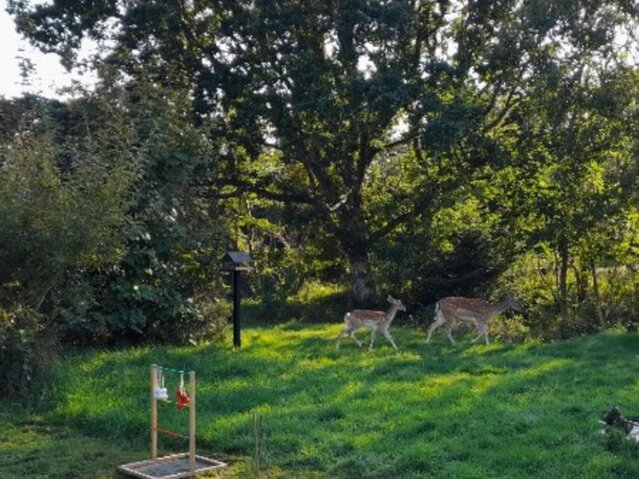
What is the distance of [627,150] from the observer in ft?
→ 58.3

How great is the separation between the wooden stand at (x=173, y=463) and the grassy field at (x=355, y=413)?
261 millimetres

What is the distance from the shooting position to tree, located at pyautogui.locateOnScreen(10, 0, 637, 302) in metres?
18.0

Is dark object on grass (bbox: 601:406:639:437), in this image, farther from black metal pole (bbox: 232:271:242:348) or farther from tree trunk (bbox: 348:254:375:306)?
tree trunk (bbox: 348:254:375:306)

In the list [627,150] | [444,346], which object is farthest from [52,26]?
[627,150]

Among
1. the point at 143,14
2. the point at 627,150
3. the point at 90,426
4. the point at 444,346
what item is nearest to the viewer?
the point at 90,426

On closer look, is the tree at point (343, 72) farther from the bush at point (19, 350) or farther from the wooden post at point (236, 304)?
A: the bush at point (19, 350)

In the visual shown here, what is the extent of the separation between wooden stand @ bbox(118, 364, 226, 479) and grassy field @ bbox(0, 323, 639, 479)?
0.26 metres

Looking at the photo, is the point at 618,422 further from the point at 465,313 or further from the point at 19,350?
the point at 465,313

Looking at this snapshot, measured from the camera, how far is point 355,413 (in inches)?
390

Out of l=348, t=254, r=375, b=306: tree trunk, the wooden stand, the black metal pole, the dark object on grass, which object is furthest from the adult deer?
the wooden stand

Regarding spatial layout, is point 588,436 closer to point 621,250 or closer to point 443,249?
point 621,250

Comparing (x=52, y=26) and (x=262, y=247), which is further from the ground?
(x=52, y=26)

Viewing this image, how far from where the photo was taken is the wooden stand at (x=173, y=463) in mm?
7955

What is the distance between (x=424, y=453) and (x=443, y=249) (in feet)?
43.5
